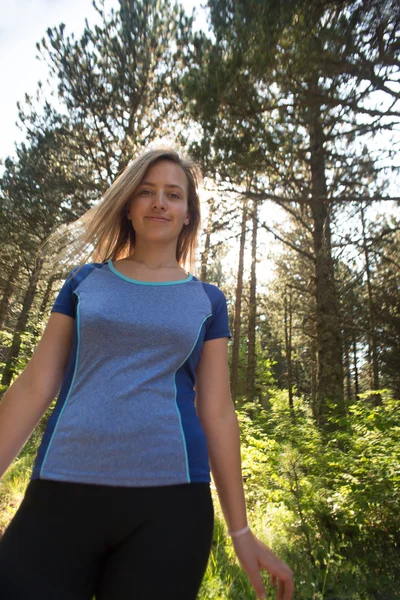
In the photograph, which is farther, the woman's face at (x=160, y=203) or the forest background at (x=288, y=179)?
the forest background at (x=288, y=179)

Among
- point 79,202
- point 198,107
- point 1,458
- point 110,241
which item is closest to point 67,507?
point 1,458

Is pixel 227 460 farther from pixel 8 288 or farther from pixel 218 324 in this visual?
pixel 8 288

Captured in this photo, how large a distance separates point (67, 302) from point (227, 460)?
0.72 m

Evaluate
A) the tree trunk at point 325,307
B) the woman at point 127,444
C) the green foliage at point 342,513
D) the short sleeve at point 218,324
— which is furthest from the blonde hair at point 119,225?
the tree trunk at point 325,307

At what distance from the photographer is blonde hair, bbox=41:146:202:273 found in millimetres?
1845

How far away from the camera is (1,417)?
4.38ft

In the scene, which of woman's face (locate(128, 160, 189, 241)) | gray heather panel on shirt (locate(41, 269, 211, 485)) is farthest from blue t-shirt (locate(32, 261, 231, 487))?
woman's face (locate(128, 160, 189, 241))

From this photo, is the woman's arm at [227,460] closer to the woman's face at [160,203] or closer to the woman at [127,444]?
the woman at [127,444]

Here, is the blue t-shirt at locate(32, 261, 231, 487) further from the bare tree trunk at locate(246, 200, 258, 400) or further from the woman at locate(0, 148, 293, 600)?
the bare tree trunk at locate(246, 200, 258, 400)

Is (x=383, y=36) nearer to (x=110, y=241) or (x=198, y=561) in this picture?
(x=110, y=241)

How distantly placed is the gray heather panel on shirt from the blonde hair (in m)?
0.39

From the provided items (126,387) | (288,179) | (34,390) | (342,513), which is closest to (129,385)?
(126,387)

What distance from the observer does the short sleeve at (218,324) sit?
62.8 inches

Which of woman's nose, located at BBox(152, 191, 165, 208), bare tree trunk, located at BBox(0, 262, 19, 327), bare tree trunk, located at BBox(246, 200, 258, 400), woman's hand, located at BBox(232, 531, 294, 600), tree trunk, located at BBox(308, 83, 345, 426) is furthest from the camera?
bare tree trunk, located at BBox(246, 200, 258, 400)
